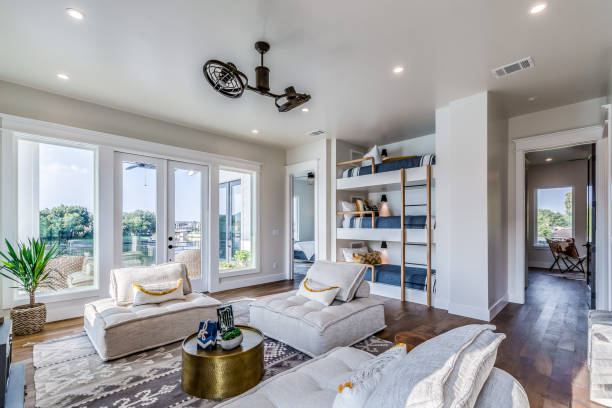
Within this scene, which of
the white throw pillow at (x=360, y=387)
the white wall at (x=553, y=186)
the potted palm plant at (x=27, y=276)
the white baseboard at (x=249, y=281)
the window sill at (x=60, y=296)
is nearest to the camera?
the white throw pillow at (x=360, y=387)

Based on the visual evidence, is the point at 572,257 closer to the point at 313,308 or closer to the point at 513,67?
the point at 513,67

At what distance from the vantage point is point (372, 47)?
2.84 meters

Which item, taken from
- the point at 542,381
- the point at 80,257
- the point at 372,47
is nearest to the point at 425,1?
the point at 372,47

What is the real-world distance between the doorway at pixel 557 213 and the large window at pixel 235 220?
20.3 feet

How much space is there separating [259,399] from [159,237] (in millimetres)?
3917

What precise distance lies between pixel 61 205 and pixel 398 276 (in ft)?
16.0

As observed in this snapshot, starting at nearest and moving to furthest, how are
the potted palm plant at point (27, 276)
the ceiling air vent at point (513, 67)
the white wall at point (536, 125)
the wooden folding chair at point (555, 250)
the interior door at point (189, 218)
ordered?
the ceiling air vent at point (513, 67)
the potted palm plant at point (27, 276)
the white wall at point (536, 125)
the interior door at point (189, 218)
the wooden folding chair at point (555, 250)

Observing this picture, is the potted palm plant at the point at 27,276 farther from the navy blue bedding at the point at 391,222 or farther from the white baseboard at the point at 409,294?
the white baseboard at the point at 409,294

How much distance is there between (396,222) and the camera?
16.4 feet

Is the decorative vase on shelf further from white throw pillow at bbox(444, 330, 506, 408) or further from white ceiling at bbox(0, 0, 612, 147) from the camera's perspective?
white ceiling at bbox(0, 0, 612, 147)

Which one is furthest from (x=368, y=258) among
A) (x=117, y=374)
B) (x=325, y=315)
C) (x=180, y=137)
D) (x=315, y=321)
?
(x=117, y=374)

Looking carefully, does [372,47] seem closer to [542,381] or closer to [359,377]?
[359,377]

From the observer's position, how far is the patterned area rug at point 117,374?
207cm

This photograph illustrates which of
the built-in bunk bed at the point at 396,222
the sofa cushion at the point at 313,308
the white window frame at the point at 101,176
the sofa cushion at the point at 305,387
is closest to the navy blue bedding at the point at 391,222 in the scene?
the built-in bunk bed at the point at 396,222
